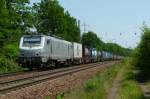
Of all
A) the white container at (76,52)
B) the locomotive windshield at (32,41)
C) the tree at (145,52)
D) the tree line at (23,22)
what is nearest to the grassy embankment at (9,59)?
the tree line at (23,22)

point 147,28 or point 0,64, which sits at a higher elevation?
point 147,28

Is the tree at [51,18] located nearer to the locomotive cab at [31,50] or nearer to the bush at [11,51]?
the bush at [11,51]

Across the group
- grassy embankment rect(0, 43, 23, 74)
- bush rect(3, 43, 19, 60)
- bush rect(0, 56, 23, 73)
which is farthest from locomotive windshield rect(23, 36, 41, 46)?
bush rect(3, 43, 19, 60)

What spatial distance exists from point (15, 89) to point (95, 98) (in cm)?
573

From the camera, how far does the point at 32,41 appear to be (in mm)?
39312

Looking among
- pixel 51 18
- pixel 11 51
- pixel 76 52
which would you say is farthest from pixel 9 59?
pixel 51 18

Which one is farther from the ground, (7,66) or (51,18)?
(51,18)

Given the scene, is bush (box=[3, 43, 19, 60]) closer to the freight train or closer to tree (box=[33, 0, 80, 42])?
the freight train

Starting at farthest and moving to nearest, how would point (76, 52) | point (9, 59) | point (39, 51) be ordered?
point (76, 52)
point (9, 59)
point (39, 51)

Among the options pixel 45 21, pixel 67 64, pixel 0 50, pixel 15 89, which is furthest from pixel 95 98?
pixel 45 21

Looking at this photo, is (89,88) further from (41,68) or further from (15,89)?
(41,68)

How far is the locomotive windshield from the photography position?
3903cm

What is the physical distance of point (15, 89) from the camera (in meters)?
20.1

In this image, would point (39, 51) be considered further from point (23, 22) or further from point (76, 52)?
point (23, 22)
